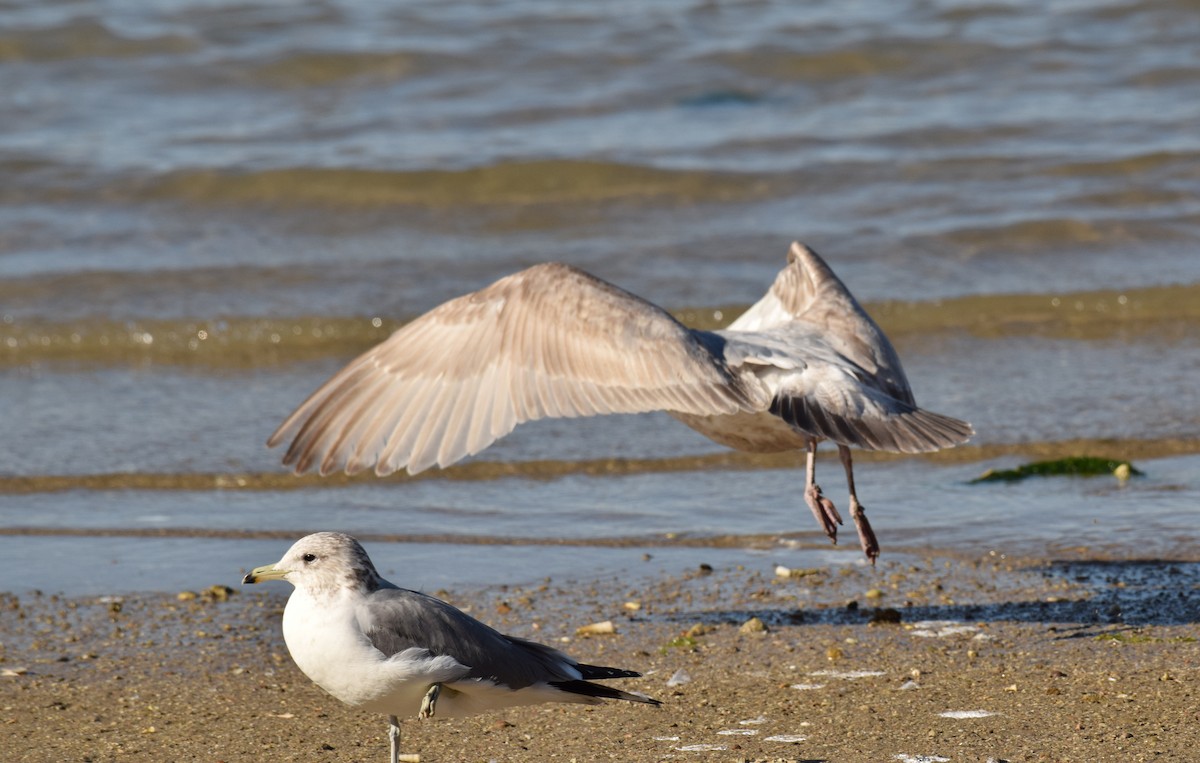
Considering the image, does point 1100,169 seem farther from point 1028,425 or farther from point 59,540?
point 59,540

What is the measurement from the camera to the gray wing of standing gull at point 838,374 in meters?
5.41

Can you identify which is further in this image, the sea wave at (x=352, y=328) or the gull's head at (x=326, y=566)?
the sea wave at (x=352, y=328)

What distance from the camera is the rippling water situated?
682cm

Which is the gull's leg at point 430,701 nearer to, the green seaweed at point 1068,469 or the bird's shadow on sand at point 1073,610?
the bird's shadow on sand at point 1073,610

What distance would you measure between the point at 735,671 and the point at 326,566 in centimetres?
157

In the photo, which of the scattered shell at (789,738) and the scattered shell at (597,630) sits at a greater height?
the scattered shell at (597,630)

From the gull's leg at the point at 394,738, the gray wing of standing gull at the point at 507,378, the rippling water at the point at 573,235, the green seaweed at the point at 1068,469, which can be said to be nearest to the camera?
the gull's leg at the point at 394,738

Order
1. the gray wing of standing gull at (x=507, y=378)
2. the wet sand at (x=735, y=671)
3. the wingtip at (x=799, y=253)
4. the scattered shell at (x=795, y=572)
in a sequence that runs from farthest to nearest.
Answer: the wingtip at (x=799, y=253)
the scattered shell at (x=795, y=572)
the gray wing of standing gull at (x=507, y=378)
the wet sand at (x=735, y=671)

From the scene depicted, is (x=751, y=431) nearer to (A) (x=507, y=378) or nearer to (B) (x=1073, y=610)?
(A) (x=507, y=378)

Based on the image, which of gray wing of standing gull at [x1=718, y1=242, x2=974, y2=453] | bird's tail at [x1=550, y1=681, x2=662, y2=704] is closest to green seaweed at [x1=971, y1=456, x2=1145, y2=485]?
gray wing of standing gull at [x1=718, y1=242, x2=974, y2=453]

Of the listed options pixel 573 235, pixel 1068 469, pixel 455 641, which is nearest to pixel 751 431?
pixel 1068 469

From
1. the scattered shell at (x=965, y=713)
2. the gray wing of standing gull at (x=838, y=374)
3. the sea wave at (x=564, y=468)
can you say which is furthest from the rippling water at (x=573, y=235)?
the scattered shell at (x=965, y=713)

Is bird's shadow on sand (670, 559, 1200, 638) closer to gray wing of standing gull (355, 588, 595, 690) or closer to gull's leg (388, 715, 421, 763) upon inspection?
gray wing of standing gull (355, 588, 595, 690)

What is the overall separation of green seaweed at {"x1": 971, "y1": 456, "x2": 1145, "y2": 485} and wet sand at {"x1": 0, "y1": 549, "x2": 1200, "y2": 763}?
37.6 inches
